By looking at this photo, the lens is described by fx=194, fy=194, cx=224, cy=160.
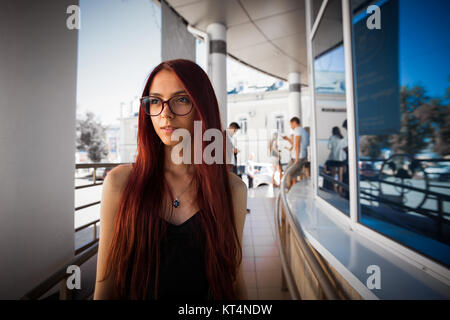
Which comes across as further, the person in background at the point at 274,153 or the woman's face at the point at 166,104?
the person in background at the point at 274,153

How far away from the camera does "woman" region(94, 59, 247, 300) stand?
683 millimetres

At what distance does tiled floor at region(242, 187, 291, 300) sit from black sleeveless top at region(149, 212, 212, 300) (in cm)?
170

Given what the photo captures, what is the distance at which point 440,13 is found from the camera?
0.97 metres

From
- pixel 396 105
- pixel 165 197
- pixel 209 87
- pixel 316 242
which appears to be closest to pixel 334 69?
pixel 396 105

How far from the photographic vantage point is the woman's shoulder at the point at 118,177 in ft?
2.38

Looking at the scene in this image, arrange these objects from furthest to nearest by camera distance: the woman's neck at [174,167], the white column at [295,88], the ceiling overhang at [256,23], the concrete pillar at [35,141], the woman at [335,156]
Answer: the white column at [295,88], the ceiling overhang at [256,23], the woman at [335,156], the concrete pillar at [35,141], the woman's neck at [174,167]

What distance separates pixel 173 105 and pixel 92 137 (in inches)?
463

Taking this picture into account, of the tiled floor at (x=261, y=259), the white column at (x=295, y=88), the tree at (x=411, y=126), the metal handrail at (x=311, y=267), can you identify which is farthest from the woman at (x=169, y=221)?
the white column at (x=295, y=88)

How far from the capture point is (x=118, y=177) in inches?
29.2

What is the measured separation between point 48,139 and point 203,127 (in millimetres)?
1717

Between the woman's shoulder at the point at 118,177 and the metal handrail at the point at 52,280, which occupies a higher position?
the woman's shoulder at the point at 118,177

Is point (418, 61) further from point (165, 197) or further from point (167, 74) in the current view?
point (165, 197)

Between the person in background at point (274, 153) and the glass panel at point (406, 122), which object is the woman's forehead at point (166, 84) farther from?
the person in background at point (274, 153)

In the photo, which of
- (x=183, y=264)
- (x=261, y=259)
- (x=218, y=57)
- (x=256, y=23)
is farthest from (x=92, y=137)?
(x=183, y=264)
